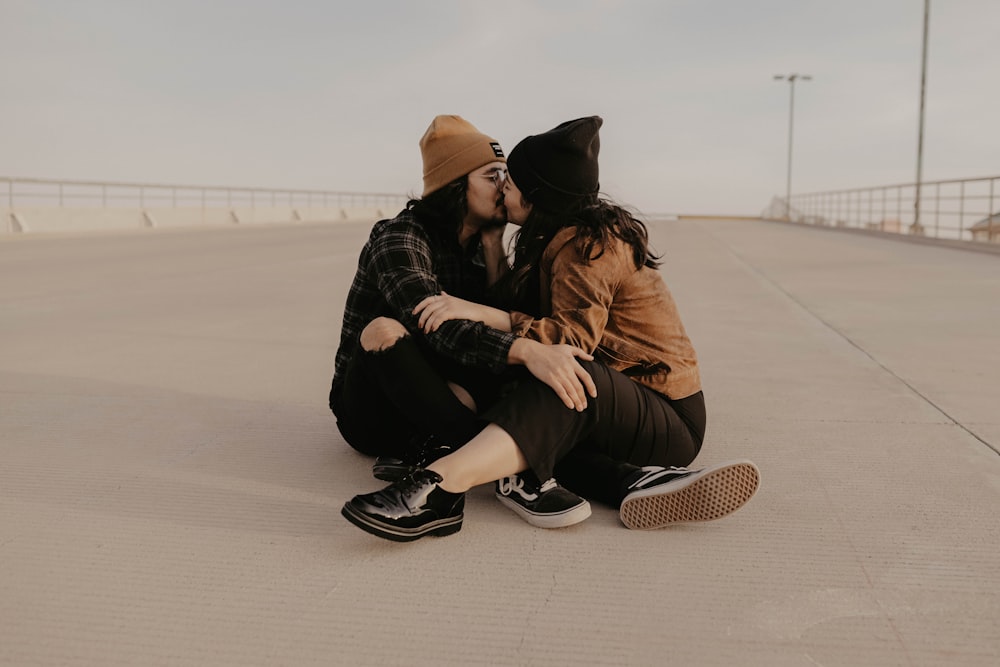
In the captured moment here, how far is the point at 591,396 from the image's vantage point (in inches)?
90.8

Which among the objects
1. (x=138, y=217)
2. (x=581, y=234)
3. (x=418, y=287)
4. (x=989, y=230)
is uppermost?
(x=581, y=234)

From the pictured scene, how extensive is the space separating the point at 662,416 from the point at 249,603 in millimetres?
1208

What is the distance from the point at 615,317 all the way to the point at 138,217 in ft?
62.6

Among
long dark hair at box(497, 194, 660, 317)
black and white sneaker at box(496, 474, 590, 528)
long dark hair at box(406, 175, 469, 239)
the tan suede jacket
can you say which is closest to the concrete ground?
black and white sneaker at box(496, 474, 590, 528)

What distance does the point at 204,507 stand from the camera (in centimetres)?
246

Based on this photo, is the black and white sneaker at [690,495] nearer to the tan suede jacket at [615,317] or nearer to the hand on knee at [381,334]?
the tan suede jacket at [615,317]

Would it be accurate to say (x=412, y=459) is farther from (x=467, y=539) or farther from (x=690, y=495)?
(x=690, y=495)

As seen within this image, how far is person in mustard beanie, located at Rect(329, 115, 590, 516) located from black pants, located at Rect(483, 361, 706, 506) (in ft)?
0.29

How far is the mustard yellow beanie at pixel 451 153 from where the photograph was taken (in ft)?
8.69

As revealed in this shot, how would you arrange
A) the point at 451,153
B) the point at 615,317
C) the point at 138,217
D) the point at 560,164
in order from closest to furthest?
the point at 560,164 → the point at 615,317 → the point at 451,153 → the point at 138,217

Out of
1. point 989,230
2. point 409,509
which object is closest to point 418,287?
point 409,509

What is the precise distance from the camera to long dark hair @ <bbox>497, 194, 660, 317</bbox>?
7.87ft

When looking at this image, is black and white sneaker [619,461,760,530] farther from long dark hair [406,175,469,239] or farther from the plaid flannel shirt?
long dark hair [406,175,469,239]

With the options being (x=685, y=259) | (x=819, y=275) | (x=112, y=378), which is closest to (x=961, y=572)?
(x=112, y=378)
